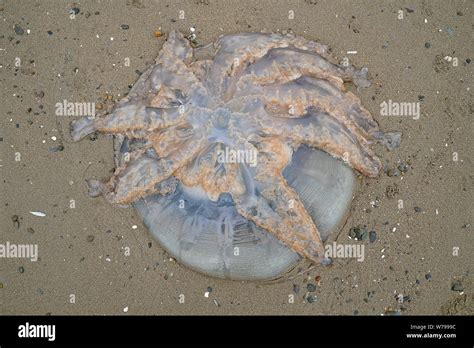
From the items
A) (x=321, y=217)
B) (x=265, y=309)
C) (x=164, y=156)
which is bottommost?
(x=265, y=309)

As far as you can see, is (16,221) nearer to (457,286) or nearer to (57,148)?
(57,148)

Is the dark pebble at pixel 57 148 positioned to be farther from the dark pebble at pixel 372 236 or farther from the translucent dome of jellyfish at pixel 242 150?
the dark pebble at pixel 372 236

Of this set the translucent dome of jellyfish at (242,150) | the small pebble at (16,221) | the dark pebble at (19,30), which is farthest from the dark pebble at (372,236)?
the dark pebble at (19,30)

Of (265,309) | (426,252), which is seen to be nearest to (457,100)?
(426,252)

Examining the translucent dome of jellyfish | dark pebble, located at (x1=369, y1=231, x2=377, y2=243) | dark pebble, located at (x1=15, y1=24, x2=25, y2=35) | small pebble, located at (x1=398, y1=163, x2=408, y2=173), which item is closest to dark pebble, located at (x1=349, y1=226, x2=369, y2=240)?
dark pebble, located at (x1=369, y1=231, x2=377, y2=243)

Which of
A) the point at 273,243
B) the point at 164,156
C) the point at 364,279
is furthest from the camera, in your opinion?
the point at 364,279

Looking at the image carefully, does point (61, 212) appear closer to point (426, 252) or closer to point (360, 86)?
point (360, 86)

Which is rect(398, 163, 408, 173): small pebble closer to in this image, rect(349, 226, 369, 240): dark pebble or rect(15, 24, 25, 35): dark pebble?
rect(349, 226, 369, 240): dark pebble
